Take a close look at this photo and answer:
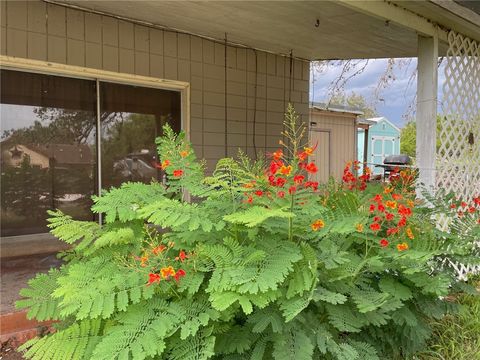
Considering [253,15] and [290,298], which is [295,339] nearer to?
[290,298]

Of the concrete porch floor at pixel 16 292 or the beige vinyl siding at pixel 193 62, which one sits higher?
the beige vinyl siding at pixel 193 62

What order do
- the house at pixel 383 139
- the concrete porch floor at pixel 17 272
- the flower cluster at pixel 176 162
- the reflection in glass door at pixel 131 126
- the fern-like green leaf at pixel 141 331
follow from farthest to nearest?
the house at pixel 383 139, the reflection in glass door at pixel 131 126, the concrete porch floor at pixel 17 272, the flower cluster at pixel 176 162, the fern-like green leaf at pixel 141 331

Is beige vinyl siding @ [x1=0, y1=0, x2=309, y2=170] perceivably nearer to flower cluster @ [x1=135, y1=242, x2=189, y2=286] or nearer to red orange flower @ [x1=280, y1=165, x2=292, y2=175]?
flower cluster @ [x1=135, y1=242, x2=189, y2=286]

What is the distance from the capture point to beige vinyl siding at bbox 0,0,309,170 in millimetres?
4301

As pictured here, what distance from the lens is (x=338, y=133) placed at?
11.8 metres

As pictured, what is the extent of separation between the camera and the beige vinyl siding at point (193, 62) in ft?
14.1

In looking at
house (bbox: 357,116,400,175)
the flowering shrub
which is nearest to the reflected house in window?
the flowering shrub

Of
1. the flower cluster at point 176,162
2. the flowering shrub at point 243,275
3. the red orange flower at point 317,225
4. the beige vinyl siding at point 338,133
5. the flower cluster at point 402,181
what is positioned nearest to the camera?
the flowering shrub at point 243,275

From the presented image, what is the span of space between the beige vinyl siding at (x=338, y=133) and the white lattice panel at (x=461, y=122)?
620 centimetres

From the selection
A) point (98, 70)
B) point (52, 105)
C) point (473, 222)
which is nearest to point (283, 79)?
point (98, 70)

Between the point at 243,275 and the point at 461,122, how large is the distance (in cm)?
391

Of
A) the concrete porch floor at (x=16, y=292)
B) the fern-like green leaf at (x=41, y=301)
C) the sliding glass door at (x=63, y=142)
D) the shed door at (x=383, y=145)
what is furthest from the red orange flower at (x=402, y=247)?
the shed door at (x=383, y=145)

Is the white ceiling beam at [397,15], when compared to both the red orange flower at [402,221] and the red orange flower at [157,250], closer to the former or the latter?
the red orange flower at [402,221]

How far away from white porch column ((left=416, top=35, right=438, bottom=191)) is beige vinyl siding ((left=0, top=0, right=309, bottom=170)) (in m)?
2.47
